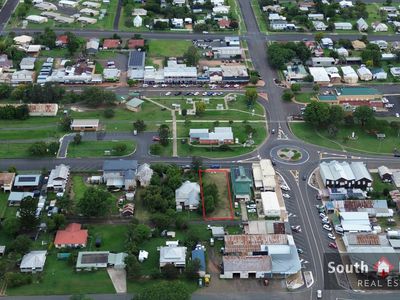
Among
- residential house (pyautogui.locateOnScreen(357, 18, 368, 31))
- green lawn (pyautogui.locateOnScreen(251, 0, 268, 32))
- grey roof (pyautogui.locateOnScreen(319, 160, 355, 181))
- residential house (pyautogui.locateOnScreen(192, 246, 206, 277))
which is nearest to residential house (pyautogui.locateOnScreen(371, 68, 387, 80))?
residential house (pyautogui.locateOnScreen(357, 18, 368, 31))

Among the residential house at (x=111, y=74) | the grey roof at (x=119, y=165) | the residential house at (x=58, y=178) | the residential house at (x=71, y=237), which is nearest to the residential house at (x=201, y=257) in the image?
the residential house at (x=71, y=237)

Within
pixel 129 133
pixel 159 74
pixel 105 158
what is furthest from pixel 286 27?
pixel 105 158

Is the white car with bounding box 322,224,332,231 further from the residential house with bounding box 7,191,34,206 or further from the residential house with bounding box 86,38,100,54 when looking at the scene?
the residential house with bounding box 86,38,100,54

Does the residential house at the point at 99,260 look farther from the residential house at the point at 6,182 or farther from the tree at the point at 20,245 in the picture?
the residential house at the point at 6,182

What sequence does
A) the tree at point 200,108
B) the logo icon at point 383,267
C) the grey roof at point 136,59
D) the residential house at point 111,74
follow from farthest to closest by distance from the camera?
the grey roof at point 136,59 < the residential house at point 111,74 < the tree at point 200,108 < the logo icon at point 383,267

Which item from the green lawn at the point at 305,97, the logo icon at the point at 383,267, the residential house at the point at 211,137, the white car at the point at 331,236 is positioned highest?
the logo icon at the point at 383,267

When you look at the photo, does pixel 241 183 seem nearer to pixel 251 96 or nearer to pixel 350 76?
pixel 251 96

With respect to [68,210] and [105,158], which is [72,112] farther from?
[68,210]
